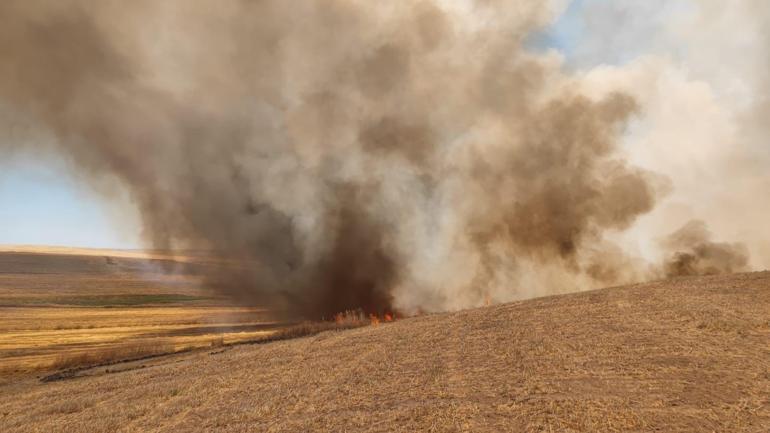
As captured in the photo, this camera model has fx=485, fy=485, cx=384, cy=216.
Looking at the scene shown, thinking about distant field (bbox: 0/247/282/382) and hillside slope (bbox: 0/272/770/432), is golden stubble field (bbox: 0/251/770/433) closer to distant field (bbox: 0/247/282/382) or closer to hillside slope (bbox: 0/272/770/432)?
hillside slope (bbox: 0/272/770/432)

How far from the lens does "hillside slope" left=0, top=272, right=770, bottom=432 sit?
1159 centimetres

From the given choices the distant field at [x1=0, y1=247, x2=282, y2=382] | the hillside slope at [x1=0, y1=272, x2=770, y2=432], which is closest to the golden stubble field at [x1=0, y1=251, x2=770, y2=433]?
the hillside slope at [x1=0, y1=272, x2=770, y2=432]

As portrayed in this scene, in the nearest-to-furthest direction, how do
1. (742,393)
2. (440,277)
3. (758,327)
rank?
(742,393) → (758,327) → (440,277)

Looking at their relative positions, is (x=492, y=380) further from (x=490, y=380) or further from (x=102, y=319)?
(x=102, y=319)

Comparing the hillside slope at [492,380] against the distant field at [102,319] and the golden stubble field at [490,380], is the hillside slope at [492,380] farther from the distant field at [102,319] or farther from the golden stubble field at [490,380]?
the distant field at [102,319]

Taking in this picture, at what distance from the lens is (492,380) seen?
578 inches

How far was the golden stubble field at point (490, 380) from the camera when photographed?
11555 mm

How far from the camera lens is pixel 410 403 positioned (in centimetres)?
1322

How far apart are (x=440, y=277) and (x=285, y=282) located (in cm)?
1845

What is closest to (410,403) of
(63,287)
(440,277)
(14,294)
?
(440,277)

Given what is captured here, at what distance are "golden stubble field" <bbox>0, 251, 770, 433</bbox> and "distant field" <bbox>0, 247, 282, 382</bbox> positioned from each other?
8287mm

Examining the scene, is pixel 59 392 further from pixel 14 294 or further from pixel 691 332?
pixel 14 294

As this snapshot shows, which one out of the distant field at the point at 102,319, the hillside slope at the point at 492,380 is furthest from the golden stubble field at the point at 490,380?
the distant field at the point at 102,319

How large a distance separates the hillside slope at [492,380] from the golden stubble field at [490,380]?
2.5 inches
